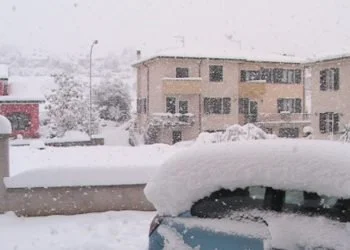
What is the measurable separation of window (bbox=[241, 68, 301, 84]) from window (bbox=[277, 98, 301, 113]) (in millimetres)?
1396

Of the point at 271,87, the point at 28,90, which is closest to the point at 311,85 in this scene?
the point at 271,87

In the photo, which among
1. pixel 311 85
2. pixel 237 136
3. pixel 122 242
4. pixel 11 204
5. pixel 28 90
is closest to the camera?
pixel 122 242

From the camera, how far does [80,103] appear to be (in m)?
35.4

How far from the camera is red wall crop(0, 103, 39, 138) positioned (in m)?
31.4

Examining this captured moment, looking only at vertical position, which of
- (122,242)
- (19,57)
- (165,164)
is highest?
(19,57)

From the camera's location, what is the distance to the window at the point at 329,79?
28406 millimetres

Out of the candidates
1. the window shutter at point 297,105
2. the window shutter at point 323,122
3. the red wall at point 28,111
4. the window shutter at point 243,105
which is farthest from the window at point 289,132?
the red wall at point 28,111

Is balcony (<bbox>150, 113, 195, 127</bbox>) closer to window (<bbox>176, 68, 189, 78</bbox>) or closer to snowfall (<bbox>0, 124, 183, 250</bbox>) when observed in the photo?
window (<bbox>176, 68, 189, 78</bbox>)

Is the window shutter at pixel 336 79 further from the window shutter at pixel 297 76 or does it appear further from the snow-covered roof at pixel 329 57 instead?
the window shutter at pixel 297 76

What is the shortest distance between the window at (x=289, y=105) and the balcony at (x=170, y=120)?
7.69 m

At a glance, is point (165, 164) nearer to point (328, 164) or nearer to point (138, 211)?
point (328, 164)

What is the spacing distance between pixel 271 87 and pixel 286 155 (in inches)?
1378

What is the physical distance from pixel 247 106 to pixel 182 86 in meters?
5.81

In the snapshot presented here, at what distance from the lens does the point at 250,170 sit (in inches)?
134
